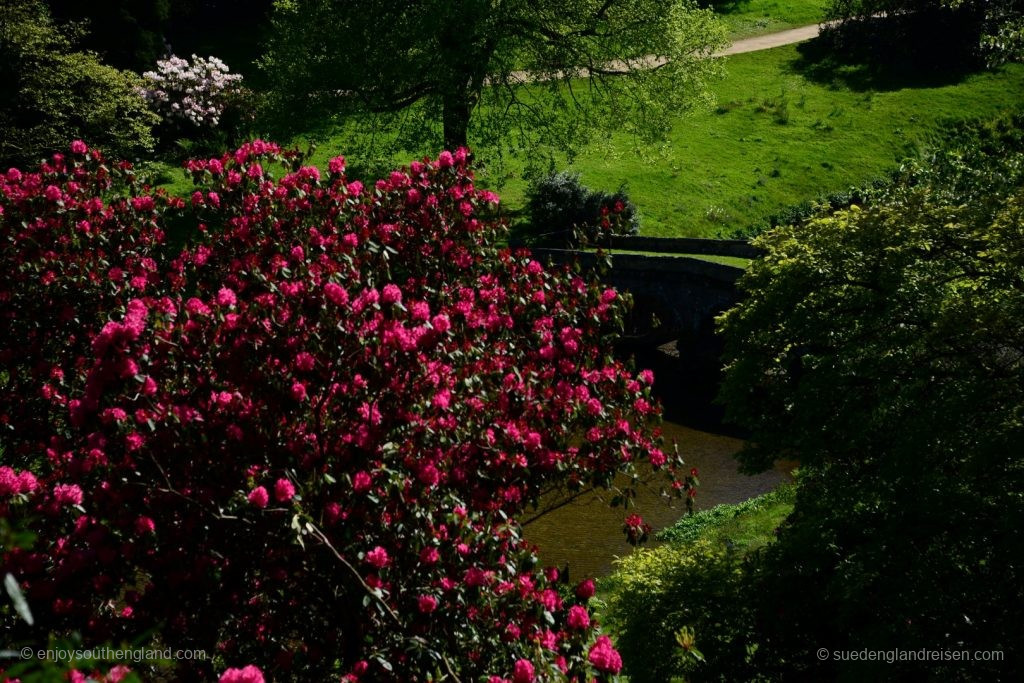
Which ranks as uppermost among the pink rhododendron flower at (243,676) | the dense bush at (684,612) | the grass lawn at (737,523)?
the pink rhododendron flower at (243,676)

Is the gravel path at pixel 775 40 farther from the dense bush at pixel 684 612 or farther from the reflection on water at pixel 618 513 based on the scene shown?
the dense bush at pixel 684 612

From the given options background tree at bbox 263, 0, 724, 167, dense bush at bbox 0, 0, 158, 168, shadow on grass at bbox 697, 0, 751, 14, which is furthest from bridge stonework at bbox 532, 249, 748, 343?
shadow on grass at bbox 697, 0, 751, 14

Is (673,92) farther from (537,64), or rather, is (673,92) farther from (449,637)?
(449,637)

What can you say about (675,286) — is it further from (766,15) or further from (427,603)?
(766,15)

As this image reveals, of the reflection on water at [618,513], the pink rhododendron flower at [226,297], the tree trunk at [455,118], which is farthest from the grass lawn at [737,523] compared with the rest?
the tree trunk at [455,118]

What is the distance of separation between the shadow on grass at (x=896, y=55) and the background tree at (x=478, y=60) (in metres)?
17.5

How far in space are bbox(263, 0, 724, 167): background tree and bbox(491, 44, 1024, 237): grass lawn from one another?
316cm

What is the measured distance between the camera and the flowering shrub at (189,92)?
39.2 m

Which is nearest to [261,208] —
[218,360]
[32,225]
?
[32,225]

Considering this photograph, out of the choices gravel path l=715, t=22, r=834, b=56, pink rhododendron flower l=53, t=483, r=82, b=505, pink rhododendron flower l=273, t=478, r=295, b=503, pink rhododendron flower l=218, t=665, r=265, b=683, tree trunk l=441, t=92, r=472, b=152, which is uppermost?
gravel path l=715, t=22, r=834, b=56

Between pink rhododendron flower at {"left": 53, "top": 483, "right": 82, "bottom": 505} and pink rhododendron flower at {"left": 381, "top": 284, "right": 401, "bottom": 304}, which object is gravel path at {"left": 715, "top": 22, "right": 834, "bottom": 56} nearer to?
pink rhododendron flower at {"left": 381, "top": 284, "right": 401, "bottom": 304}

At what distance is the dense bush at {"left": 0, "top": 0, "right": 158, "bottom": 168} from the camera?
104 ft

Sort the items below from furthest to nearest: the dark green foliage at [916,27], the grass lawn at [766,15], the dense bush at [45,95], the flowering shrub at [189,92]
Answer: the grass lawn at [766,15]
the dark green foliage at [916,27]
the flowering shrub at [189,92]
the dense bush at [45,95]

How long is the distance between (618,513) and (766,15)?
47.3 m
